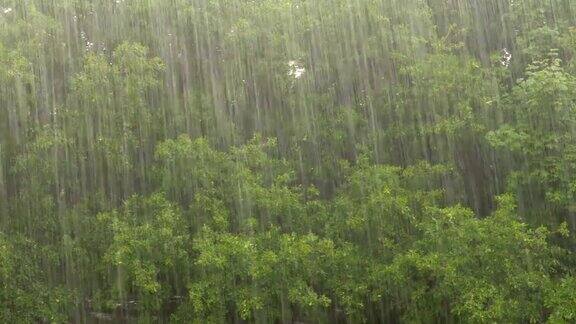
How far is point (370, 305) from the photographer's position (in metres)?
13.0

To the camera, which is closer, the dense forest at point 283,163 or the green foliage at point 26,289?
the green foliage at point 26,289

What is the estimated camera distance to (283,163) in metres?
13.0

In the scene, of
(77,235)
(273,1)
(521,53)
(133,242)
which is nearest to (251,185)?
(133,242)

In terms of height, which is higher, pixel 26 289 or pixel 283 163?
pixel 283 163

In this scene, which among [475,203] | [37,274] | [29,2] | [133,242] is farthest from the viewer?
[475,203]

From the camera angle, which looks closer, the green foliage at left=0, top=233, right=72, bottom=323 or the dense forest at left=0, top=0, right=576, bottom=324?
the green foliage at left=0, top=233, right=72, bottom=323

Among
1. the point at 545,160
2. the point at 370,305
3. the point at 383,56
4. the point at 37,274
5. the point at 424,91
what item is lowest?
the point at 370,305

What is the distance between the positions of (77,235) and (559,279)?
331 inches

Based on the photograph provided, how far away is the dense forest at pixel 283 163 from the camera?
10.8 m

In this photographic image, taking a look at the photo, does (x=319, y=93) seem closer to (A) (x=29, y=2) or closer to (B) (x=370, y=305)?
(B) (x=370, y=305)

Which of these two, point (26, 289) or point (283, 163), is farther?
Result: point (283, 163)

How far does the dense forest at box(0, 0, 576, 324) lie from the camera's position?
35.6 ft

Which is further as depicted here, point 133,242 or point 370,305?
point 370,305

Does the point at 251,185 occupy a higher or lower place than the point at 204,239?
higher
